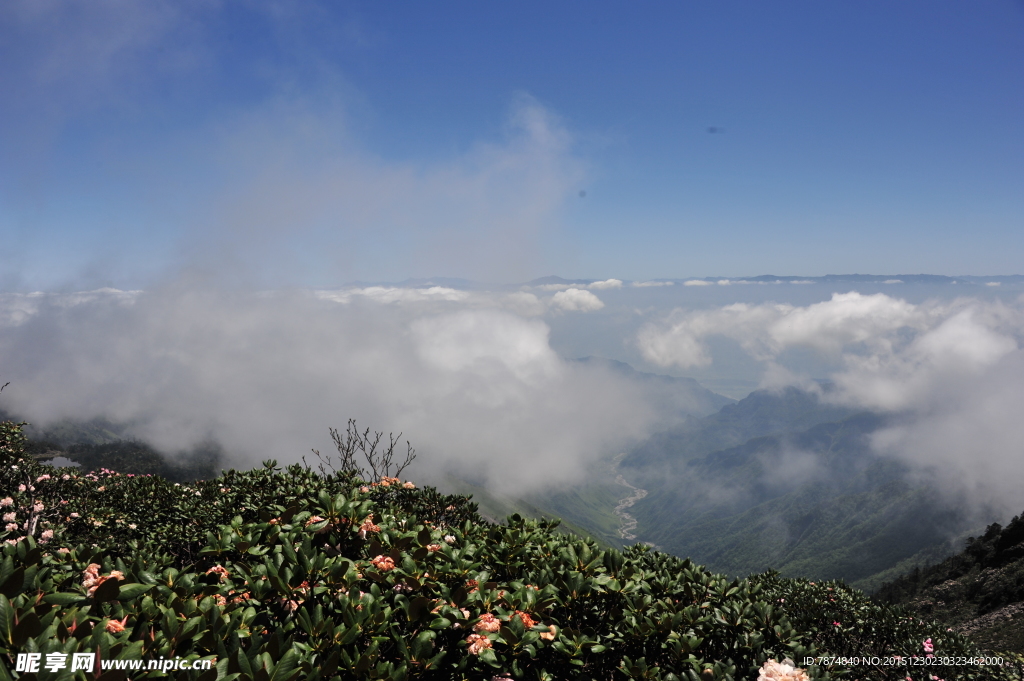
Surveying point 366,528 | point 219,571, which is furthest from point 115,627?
point 366,528

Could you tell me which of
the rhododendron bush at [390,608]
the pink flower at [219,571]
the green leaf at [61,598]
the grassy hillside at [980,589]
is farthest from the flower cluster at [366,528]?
the grassy hillside at [980,589]

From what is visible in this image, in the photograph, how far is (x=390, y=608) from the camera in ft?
15.8

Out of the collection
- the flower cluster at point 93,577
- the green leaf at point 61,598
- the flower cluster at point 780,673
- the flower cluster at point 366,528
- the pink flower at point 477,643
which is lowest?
the flower cluster at point 780,673

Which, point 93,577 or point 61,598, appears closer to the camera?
point 61,598

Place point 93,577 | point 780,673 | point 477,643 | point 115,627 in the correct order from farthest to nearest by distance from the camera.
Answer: point 93,577 → point 780,673 → point 477,643 → point 115,627

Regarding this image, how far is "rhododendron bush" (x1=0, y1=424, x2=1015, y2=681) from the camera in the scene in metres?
3.73

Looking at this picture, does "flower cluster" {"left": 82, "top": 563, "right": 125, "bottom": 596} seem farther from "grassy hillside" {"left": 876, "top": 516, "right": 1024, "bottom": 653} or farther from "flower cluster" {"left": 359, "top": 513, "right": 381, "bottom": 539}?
"grassy hillside" {"left": 876, "top": 516, "right": 1024, "bottom": 653}

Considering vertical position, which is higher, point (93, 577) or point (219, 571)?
point (93, 577)

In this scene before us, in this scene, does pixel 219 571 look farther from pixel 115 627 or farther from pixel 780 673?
pixel 780 673

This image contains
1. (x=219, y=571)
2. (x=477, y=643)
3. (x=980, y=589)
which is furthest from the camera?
(x=980, y=589)

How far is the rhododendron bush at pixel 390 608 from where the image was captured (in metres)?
3.73

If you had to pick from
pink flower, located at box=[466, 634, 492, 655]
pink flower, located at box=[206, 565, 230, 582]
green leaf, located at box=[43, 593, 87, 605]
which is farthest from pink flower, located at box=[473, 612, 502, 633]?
green leaf, located at box=[43, 593, 87, 605]

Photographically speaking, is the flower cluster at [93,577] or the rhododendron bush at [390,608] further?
the flower cluster at [93,577]

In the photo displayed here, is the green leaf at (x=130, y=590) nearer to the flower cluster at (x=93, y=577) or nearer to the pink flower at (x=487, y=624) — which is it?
the flower cluster at (x=93, y=577)
